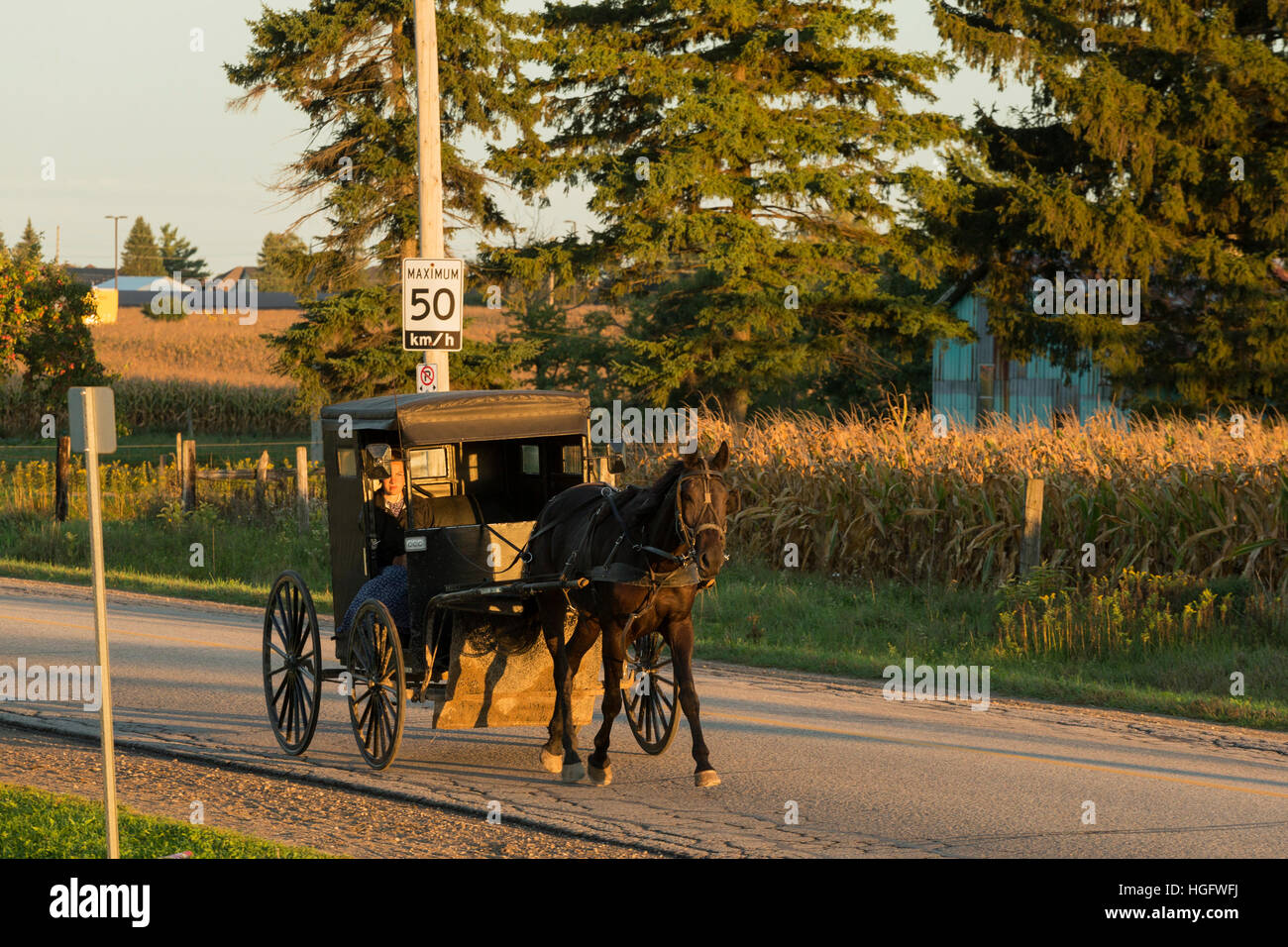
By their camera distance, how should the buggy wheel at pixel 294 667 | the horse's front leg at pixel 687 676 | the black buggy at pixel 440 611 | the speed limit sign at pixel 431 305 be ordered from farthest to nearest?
the speed limit sign at pixel 431 305 < the buggy wheel at pixel 294 667 < the black buggy at pixel 440 611 < the horse's front leg at pixel 687 676

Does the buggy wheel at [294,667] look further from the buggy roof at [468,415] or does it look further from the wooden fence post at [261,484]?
the wooden fence post at [261,484]

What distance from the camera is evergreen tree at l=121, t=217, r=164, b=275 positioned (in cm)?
18750

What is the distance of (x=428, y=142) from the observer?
18.1m

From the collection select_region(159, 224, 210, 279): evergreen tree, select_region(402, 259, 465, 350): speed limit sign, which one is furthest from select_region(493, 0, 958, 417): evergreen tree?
select_region(159, 224, 210, 279): evergreen tree

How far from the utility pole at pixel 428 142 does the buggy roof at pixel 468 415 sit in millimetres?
7532

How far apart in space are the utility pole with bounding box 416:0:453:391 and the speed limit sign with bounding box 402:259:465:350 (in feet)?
2.39

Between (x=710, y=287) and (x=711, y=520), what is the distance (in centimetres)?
2751

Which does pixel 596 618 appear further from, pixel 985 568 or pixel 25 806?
pixel 985 568

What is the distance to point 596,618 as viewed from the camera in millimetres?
8938

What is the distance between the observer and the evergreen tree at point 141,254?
187500 millimetres

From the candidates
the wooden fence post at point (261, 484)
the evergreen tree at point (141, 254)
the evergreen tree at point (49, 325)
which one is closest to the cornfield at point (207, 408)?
the evergreen tree at point (49, 325)

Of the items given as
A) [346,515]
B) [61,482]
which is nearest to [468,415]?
[346,515]
